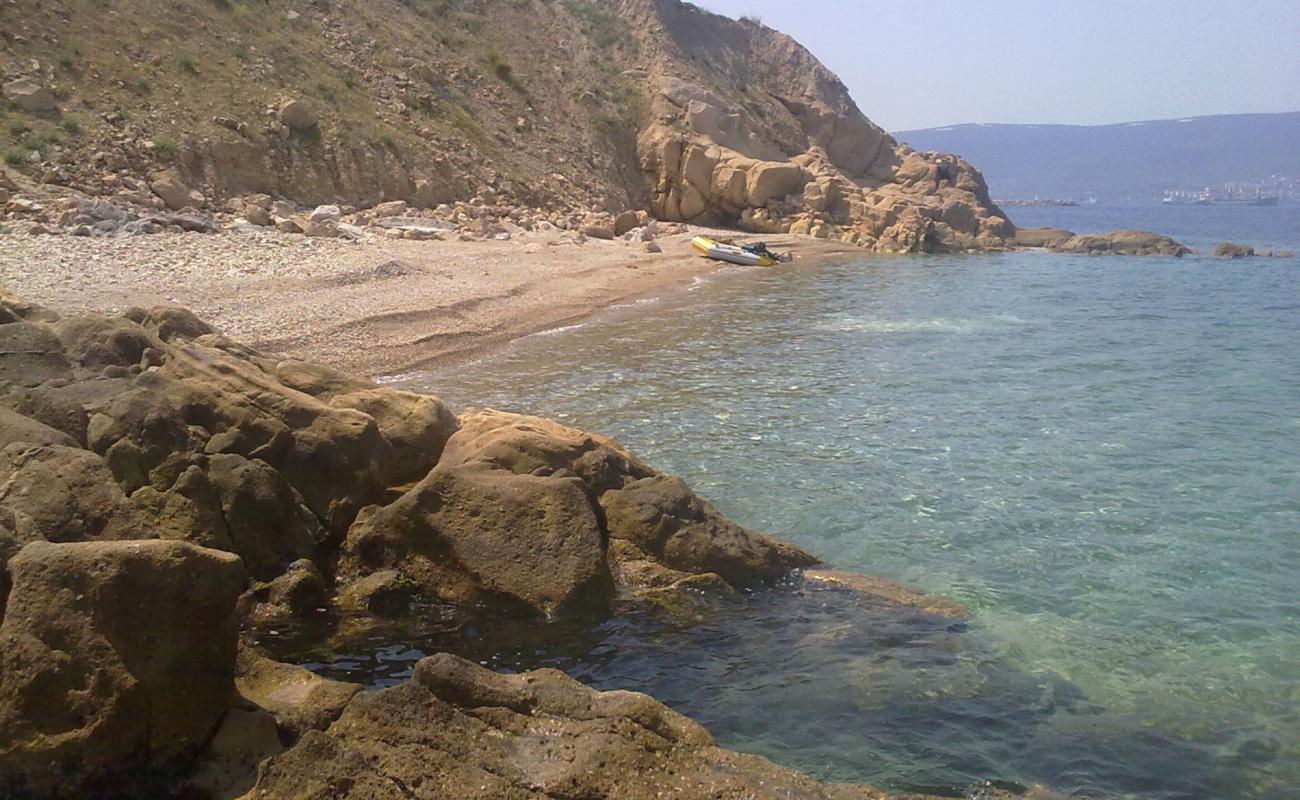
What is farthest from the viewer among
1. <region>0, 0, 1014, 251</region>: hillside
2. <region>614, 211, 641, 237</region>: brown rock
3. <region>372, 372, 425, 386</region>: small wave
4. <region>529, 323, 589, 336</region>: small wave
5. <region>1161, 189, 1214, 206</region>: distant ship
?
<region>1161, 189, 1214, 206</region>: distant ship

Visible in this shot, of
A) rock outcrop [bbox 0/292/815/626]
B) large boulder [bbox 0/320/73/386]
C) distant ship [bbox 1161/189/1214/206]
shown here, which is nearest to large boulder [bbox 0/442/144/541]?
rock outcrop [bbox 0/292/815/626]

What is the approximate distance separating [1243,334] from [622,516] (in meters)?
18.8

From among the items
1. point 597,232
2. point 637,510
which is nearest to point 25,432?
point 637,510

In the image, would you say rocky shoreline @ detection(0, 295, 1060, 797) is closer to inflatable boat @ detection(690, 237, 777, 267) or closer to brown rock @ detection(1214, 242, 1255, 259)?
inflatable boat @ detection(690, 237, 777, 267)

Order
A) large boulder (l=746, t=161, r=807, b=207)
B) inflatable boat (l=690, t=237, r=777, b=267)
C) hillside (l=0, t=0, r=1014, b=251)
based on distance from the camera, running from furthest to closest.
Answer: large boulder (l=746, t=161, r=807, b=207) → inflatable boat (l=690, t=237, r=777, b=267) → hillside (l=0, t=0, r=1014, b=251)

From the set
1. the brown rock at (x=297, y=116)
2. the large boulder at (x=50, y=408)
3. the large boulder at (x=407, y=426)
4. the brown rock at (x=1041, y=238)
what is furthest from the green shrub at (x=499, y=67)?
the large boulder at (x=50, y=408)

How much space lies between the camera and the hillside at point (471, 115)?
2466 centimetres

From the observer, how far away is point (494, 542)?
6.91 m

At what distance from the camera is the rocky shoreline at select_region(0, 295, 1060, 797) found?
4.16 metres

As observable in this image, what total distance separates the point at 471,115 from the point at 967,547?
31253 millimetres

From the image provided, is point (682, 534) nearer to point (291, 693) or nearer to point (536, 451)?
point (536, 451)

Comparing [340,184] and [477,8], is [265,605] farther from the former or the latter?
[477,8]

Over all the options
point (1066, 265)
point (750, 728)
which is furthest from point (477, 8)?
point (750, 728)

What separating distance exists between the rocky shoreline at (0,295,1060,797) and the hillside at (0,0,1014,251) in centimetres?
1648
